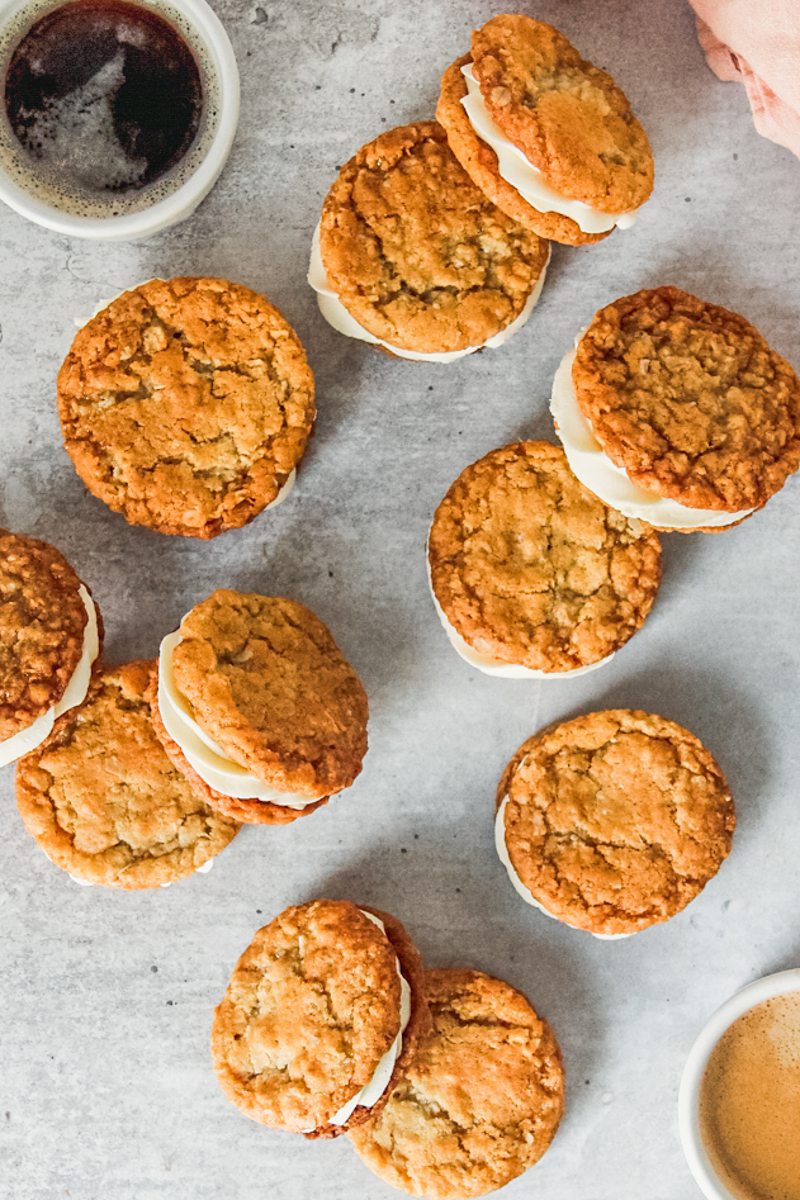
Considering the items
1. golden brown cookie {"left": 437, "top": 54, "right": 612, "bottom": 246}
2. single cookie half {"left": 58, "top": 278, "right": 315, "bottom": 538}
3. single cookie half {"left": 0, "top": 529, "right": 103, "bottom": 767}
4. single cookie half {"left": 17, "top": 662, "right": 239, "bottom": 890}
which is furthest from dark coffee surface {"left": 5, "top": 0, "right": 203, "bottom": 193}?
single cookie half {"left": 17, "top": 662, "right": 239, "bottom": 890}

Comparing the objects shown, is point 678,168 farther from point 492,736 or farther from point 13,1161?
point 13,1161

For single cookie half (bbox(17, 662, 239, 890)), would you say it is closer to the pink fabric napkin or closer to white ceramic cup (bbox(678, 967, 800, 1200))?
white ceramic cup (bbox(678, 967, 800, 1200))

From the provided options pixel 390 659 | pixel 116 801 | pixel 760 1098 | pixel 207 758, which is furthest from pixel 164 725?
pixel 760 1098

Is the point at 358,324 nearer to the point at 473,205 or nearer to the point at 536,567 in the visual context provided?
the point at 473,205

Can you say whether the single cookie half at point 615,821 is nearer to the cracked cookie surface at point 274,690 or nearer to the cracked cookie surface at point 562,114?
the cracked cookie surface at point 274,690

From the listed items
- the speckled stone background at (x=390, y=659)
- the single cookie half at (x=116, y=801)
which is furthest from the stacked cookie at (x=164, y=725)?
the speckled stone background at (x=390, y=659)

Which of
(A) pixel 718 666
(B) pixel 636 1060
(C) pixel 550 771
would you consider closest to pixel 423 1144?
(B) pixel 636 1060
